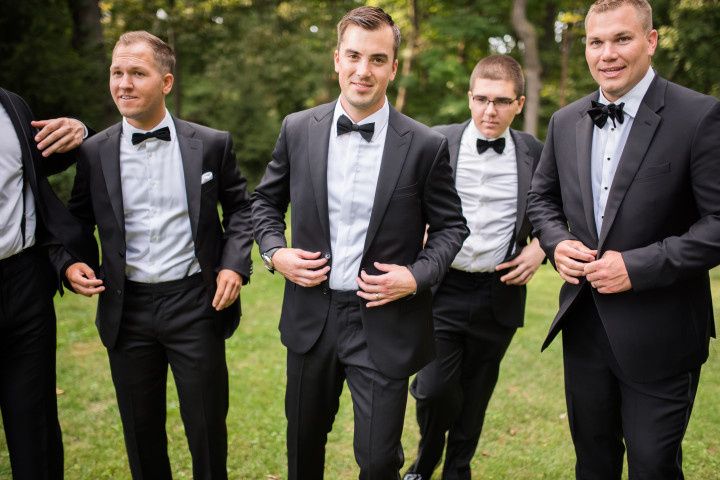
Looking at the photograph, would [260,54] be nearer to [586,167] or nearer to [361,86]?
[361,86]

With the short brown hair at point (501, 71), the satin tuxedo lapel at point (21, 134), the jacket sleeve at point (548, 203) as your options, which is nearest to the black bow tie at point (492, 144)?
the short brown hair at point (501, 71)

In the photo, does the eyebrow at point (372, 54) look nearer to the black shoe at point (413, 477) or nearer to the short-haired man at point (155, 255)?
the short-haired man at point (155, 255)

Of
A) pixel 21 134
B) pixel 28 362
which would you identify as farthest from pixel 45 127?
pixel 28 362

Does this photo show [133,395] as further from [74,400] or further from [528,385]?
[528,385]

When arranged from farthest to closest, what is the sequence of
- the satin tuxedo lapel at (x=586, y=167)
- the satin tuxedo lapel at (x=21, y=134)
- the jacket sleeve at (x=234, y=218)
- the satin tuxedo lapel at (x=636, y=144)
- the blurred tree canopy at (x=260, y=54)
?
the blurred tree canopy at (x=260, y=54) → the jacket sleeve at (x=234, y=218) → the satin tuxedo lapel at (x=21, y=134) → the satin tuxedo lapel at (x=586, y=167) → the satin tuxedo lapel at (x=636, y=144)

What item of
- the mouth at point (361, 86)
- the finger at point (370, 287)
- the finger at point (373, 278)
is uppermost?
the mouth at point (361, 86)

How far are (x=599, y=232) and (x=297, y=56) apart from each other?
19.6 meters

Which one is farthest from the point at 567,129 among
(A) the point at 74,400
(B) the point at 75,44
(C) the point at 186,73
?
(C) the point at 186,73

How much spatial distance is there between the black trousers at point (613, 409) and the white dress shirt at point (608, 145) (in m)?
0.49

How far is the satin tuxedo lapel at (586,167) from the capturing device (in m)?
3.08

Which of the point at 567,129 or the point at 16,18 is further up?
the point at 16,18

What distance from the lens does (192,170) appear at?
3.39 meters

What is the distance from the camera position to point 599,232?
121 inches

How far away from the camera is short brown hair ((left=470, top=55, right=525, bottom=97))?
4.02 meters
